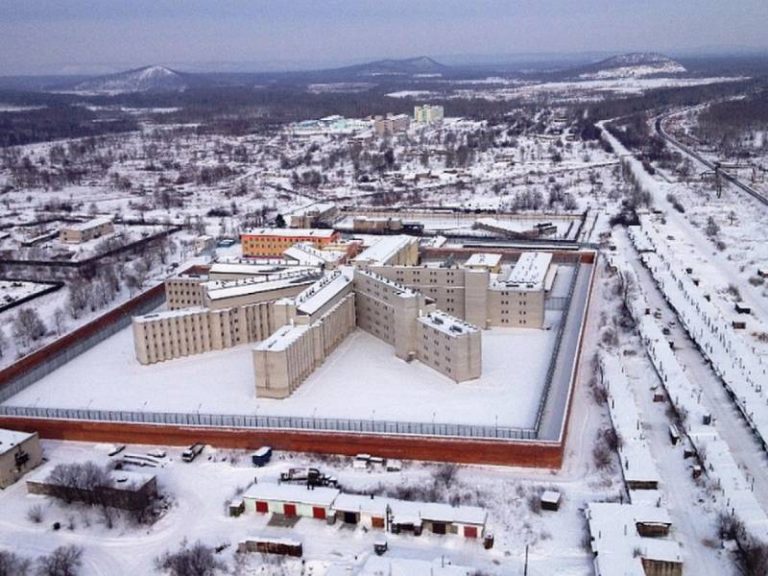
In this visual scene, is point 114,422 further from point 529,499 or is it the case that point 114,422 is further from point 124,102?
point 124,102

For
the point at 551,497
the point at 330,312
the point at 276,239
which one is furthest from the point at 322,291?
the point at 276,239

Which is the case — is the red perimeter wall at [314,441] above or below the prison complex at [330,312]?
below

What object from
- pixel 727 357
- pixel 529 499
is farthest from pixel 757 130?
pixel 529 499

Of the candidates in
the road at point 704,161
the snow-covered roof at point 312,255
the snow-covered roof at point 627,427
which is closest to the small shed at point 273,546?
the snow-covered roof at point 627,427

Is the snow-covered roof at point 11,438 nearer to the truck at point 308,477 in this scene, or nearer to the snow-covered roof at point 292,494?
the snow-covered roof at point 292,494

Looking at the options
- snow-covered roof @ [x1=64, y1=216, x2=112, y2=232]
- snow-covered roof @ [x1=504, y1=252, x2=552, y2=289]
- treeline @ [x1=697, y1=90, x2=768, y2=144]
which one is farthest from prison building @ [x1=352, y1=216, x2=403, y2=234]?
treeline @ [x1=697, y1=90, x2=768, y2=144]
